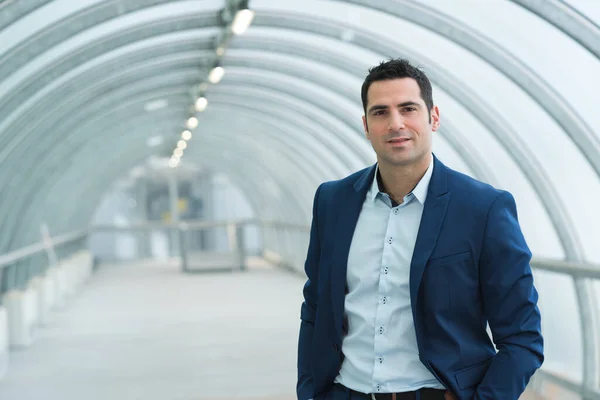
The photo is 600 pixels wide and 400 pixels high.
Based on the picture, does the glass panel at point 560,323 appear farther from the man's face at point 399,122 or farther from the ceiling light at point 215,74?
the man's face at point 399,122

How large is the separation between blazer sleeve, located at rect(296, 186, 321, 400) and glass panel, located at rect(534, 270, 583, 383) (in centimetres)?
564

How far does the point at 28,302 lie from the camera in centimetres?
1144

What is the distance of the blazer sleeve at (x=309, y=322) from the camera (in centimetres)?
286

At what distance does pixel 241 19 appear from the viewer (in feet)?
28.4

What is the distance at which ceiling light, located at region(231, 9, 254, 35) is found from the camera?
848 cm

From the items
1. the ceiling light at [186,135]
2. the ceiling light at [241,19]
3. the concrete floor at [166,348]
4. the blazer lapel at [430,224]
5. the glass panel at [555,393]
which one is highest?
the ceiling light at [241,19]

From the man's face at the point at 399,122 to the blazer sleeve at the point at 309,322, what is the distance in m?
0.41

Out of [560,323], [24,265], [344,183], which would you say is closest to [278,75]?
[24,265]

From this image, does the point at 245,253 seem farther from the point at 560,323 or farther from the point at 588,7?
the point at 588,7

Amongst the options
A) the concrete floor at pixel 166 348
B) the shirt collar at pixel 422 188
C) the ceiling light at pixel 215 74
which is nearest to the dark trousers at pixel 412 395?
the shirt collar at pixel 422 188

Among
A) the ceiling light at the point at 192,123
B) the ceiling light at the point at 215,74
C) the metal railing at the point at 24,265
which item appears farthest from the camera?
the ceiling light at the point at 192,123

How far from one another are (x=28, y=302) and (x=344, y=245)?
31.1 feet

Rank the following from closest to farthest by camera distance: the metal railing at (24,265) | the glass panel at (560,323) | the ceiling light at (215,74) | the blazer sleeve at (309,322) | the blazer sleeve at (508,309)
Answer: the blazer sleeve at (508,309) → the blazer sleeve at (309,322) → the glass panel at (560,323) → the ceiling light at (215,74) → the metal railing at (24,265)

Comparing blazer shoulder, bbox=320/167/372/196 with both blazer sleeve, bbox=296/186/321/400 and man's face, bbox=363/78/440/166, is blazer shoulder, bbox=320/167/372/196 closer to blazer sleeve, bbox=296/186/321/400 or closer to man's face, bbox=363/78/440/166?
blazer sleeve, bbox=296/186/321/400
